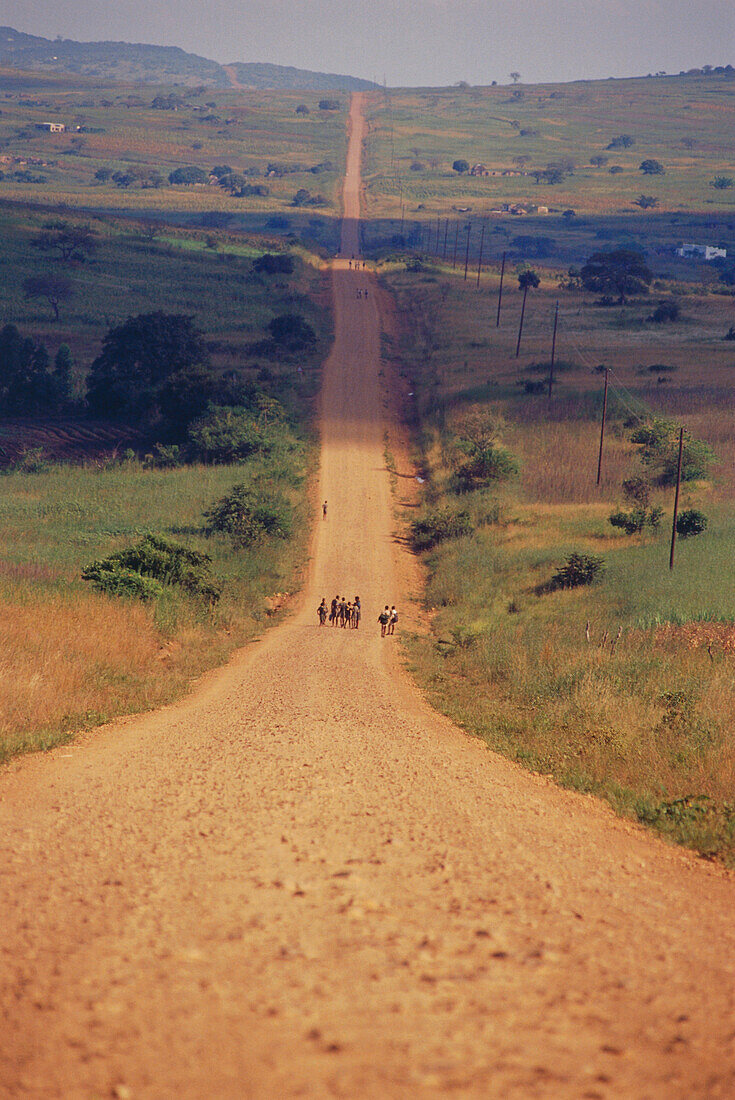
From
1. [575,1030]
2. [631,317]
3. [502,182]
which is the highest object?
[502,182]

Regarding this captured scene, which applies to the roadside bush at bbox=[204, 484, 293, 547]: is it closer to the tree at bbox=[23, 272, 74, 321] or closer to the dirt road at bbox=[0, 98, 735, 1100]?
the dirt road at bbox=[0, 98, 735, 1100]

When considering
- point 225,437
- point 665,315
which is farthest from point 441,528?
point 665,315

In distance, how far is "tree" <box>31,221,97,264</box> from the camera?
92.8 meters

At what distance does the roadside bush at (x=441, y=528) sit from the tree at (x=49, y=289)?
56.2 metres

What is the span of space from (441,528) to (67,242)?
250ft

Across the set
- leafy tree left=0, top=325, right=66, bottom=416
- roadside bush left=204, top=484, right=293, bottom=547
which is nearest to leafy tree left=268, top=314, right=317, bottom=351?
leafy tree left=0, top=325, right=66, bottom=416

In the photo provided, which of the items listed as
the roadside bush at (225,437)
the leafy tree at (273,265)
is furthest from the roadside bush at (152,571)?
the leafy tree at (273,265)

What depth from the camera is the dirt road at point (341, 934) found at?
4.85 meters

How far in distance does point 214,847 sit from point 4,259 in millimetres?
95234

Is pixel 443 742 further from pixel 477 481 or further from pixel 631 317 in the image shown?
pixel 631 317

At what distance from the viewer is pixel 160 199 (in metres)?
160

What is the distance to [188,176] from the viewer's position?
18550cm

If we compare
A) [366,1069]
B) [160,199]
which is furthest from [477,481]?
[160,199]

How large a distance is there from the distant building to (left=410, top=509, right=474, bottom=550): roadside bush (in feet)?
393
